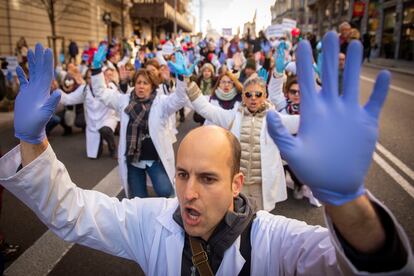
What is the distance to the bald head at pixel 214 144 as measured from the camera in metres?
1.65

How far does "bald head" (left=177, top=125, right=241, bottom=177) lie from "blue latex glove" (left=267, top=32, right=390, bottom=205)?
52cm

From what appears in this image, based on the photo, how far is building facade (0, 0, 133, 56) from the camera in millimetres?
16812

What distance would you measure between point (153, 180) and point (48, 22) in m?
19.9

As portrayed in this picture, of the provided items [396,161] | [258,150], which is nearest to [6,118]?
[258,150]

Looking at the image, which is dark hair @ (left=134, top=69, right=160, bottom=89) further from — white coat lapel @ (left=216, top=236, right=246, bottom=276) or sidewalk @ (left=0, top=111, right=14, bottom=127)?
sidewalk @ (left=0, top=111, right=14, bottom=127)

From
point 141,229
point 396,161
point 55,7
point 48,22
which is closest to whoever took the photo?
point 141,229

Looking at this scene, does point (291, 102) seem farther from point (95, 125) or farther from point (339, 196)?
point (95, 125)

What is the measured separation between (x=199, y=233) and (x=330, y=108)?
81cm

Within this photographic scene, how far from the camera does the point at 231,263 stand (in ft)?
5.39

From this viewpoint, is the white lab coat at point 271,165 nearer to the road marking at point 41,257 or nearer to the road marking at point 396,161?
the road marking at point 41,257

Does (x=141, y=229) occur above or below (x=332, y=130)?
below

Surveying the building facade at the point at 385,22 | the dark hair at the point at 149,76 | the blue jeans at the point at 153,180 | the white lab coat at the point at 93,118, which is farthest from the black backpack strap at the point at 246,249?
the building facade at the point at 385,22

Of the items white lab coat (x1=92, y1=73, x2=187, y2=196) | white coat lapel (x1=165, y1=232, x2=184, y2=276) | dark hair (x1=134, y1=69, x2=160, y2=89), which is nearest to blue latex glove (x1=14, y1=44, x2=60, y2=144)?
white coat lapel (x1=165, y1=232, x2=184, y2=276)

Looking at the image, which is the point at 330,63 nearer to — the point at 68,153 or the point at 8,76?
the point at 68,153
